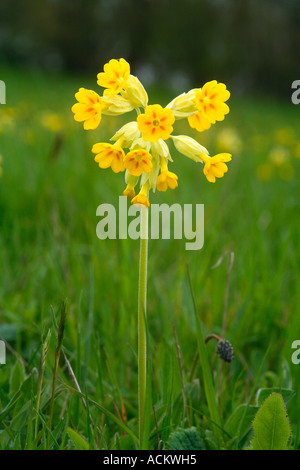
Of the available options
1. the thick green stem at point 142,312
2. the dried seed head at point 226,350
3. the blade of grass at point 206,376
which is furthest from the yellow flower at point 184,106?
the dried seed head at point 226,350

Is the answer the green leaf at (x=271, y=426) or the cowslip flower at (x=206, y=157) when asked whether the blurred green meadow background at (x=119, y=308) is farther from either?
the cowslip flower at (x=206, y=157)

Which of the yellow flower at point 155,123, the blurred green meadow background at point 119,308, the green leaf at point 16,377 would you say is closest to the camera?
the yellow flower at point 155,123

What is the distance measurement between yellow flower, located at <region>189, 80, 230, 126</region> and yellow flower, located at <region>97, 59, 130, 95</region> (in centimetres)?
15

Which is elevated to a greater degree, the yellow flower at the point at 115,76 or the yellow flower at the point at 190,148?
the yellow flower at the point at 115,76

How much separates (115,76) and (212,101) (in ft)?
0.66

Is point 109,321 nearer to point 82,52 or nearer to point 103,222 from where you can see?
point 103,222

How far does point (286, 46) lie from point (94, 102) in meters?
21.7

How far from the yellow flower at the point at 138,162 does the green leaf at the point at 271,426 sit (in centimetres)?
53

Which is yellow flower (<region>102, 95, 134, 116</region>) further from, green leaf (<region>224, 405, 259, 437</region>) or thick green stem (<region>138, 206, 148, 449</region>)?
green leaf (<region>224, 405, 259, 437</region>)

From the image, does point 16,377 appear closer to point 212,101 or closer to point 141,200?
point 141,200

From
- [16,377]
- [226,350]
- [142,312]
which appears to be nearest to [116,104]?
[142,312]

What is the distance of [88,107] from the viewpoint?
3.31 feet

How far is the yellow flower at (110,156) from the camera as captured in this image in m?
0.97

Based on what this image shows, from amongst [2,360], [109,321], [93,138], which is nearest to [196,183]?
[93,138]
